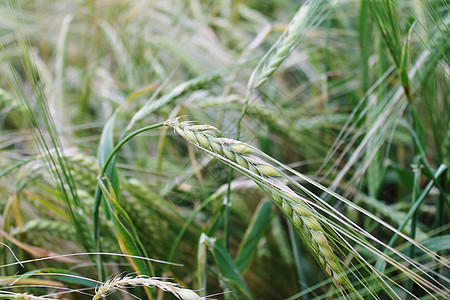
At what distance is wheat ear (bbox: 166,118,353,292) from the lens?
354 mm

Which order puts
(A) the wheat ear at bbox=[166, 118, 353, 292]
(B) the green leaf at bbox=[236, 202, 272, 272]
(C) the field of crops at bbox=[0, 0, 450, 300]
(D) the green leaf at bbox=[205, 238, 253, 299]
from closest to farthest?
(A) the wheat ear at bbox=[166, 118, 353, 292], (C) the field of crops at bbox=[0, 0, 450, 300], (D) the green leaf at bbox=[205, 238, 253, 299], (B) the green leaf at bbox=[236, 202, 272, 272]

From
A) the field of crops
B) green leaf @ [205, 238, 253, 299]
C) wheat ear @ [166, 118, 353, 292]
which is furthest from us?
green leaf @ [205, 238, 253, 299]

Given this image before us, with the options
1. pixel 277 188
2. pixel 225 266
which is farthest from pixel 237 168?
pixel 225 266

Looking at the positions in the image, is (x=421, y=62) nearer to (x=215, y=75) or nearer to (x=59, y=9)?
(x=215, y=75)

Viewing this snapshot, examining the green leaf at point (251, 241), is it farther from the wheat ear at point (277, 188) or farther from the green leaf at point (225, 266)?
the wheat ear at point (277, 188)

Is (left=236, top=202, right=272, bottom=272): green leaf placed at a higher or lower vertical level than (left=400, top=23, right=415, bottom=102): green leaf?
lower

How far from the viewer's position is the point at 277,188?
0.37m

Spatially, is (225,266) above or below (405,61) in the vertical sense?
below

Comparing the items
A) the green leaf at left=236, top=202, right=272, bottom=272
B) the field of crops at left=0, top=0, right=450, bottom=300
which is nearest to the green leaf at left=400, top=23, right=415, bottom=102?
the field of crops at left=0, top=0, right=450, bottom=300

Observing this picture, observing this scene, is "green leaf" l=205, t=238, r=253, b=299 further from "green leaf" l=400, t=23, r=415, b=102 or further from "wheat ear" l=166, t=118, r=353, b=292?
"green leaf" l=400, t=23, r=415, b=102

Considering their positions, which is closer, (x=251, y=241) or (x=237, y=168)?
(x=237, y=168)

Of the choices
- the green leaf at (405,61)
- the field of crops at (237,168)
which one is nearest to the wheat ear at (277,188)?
the field of crops at (237,168)

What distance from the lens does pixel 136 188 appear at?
70 centimetres

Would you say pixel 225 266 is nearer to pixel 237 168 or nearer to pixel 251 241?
pixel 251 241
